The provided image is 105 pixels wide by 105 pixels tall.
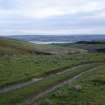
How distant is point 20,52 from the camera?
97750 millimetres

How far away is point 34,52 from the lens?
103312mm

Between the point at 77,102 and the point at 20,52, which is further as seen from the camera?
the point at 20,52

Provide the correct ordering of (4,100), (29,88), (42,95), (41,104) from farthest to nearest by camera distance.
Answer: (29,88) < (42,95) < (4,100) < (41,104)

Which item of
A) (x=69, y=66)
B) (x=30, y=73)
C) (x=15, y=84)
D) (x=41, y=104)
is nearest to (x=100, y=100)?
(x=41, y=104)

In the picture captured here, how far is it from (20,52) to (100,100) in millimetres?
70007

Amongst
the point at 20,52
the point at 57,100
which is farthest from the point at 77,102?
the point at 20,52

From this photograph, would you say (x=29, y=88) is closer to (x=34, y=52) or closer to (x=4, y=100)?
(x=4, y=100)

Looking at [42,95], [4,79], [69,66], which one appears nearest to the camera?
[42,95]

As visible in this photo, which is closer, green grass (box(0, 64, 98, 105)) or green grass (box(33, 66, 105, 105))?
green grass (box(33, 66, 105, 105))

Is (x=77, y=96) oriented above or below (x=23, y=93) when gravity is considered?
above

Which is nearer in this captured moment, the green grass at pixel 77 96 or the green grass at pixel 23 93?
the green grass at pixel 77 96

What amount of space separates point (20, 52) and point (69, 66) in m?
37.2

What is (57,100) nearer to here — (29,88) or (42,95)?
(42,95)

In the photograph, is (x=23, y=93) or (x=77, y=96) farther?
(x=23, y=93)
